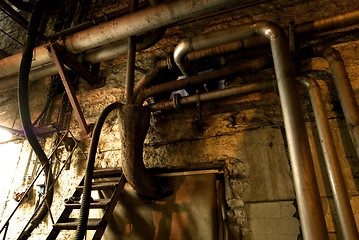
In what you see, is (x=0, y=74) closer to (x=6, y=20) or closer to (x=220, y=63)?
(x=6, y=20)

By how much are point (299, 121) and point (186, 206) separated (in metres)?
1.46

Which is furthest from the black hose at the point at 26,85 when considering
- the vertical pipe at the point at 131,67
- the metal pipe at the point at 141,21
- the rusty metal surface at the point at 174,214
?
the vertical pipe at the point at 131,67

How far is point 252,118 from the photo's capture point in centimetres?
247

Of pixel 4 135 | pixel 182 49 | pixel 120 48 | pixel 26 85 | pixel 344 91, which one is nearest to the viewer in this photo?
pixel 344 91

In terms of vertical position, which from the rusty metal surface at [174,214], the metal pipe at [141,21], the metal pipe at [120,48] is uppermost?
the metal pipe at [120,48]

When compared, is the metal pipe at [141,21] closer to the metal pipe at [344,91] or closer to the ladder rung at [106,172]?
the metal pipe at [344,91]

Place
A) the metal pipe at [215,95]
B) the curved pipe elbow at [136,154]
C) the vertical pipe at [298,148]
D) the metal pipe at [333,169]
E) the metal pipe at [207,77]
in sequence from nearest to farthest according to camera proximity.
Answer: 1. the vertical pipe at [298,148]
2. the metal pipe at [333,169]
3. the curved pipe elbow at [136,154]
4. the metal pipe at [215,95]
5. the metal pipe at [207,77]

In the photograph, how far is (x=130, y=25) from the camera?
104 inches

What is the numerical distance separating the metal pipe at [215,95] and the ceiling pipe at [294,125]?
0.34 metres

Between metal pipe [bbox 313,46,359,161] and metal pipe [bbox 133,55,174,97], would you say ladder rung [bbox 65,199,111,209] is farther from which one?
metal pipe [bbox 313,46,359,161]

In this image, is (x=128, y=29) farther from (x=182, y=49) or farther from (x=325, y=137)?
(x=325, y=137)

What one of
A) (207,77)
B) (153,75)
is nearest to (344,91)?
(207,77)

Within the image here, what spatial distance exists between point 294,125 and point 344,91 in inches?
32.6

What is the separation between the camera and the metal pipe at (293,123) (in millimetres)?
1465
